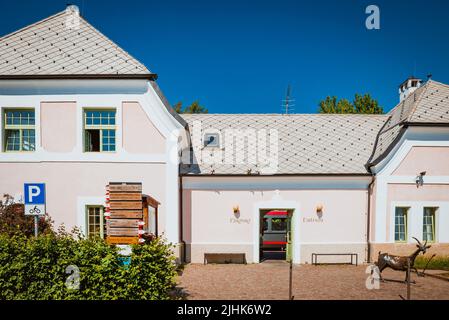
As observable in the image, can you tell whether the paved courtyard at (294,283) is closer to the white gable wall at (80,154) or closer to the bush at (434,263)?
the bush at (434,263)

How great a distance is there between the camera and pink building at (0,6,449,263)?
393 inches

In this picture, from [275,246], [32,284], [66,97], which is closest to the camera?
[32,284]

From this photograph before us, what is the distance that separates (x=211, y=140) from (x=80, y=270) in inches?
325

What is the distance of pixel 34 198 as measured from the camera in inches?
281

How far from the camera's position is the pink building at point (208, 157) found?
32.8 ft

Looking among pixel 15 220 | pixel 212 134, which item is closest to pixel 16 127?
pixel 15 220

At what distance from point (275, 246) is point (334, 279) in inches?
234

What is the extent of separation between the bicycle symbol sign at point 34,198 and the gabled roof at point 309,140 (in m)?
5.35

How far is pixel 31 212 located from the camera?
6.93 metres

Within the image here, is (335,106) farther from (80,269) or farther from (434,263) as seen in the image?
(80,269)

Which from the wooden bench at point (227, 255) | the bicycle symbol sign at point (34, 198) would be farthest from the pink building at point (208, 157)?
the bicycle symbol sign at point (34, 198)
